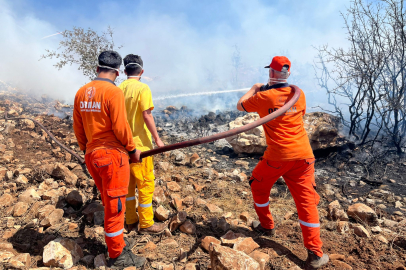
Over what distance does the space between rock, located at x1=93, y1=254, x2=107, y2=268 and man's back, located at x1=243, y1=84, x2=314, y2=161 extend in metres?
1.95

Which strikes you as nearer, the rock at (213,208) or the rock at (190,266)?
the rock at (190,266)

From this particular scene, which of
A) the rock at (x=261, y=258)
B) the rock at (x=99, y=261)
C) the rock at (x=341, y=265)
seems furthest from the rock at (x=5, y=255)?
the rock at (x=341, y=265)

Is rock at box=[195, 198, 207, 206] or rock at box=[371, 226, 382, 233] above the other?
rock at box=[195, 198, 207, 206]

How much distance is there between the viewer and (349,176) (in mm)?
5297

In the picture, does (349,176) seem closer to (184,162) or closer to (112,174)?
(184,162)

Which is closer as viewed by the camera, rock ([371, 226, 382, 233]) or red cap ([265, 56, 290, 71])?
red cap ([265, 56, 290, 71])

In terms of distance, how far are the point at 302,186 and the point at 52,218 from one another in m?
2.95

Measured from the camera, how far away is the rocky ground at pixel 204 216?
7.95ft

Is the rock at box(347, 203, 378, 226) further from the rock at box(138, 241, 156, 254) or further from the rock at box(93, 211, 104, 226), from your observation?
the rock at box(93, 211, 104, 226)

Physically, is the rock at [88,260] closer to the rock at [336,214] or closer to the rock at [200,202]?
the rock at [200,202]

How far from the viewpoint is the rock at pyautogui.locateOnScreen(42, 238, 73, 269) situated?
220 centimetres

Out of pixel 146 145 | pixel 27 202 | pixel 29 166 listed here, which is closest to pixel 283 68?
pixel 146 145

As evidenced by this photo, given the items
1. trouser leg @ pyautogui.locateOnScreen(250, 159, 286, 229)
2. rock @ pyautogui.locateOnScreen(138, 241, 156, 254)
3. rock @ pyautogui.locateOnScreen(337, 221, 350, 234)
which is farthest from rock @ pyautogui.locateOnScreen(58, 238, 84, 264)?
rock @ pyautogui.locateOnScreen(337, 221, 350, 234)

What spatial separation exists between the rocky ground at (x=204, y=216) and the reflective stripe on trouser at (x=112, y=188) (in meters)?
0.32
